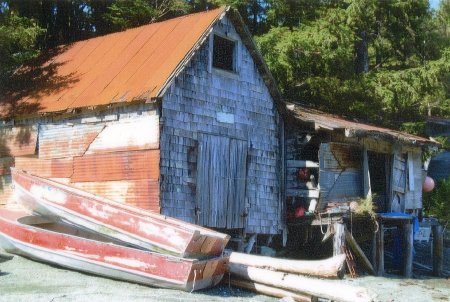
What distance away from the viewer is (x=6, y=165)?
15.1 m

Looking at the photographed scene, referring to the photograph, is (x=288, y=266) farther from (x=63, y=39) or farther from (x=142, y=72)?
(x=63, y=39)

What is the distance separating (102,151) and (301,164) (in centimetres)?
558

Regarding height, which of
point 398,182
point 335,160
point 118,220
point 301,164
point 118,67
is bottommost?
point 118,220

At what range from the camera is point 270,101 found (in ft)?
50.4

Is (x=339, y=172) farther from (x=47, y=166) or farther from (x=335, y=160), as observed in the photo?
(x=47, y=166)

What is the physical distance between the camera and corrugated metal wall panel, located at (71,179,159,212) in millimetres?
11891

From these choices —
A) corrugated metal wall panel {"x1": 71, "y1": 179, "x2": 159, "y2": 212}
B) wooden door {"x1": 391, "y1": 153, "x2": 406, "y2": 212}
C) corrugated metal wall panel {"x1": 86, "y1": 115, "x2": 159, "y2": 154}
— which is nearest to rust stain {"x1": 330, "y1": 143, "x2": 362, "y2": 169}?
wooden door {"x1": 391, "y1": 153, "x2": 406, "y2": 212}

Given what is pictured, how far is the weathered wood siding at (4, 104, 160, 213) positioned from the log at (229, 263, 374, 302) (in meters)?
2.50

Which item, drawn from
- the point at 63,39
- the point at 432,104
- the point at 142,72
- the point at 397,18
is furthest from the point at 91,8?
the point at 432,104

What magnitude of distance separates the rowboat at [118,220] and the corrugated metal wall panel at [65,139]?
108 centimetres

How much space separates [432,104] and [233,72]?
540 inches

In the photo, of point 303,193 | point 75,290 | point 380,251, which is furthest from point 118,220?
point 380,251

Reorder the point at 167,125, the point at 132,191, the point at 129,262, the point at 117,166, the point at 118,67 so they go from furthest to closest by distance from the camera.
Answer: the point at 118,67 < the point at 117,166 < the point at 132,191 < the point at 167,125 < the point at 129,262

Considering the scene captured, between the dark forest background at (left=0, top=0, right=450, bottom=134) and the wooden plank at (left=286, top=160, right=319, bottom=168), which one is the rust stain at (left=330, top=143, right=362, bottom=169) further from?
the dark forest background at (left=0, top=0, right=450, bottom=134)
